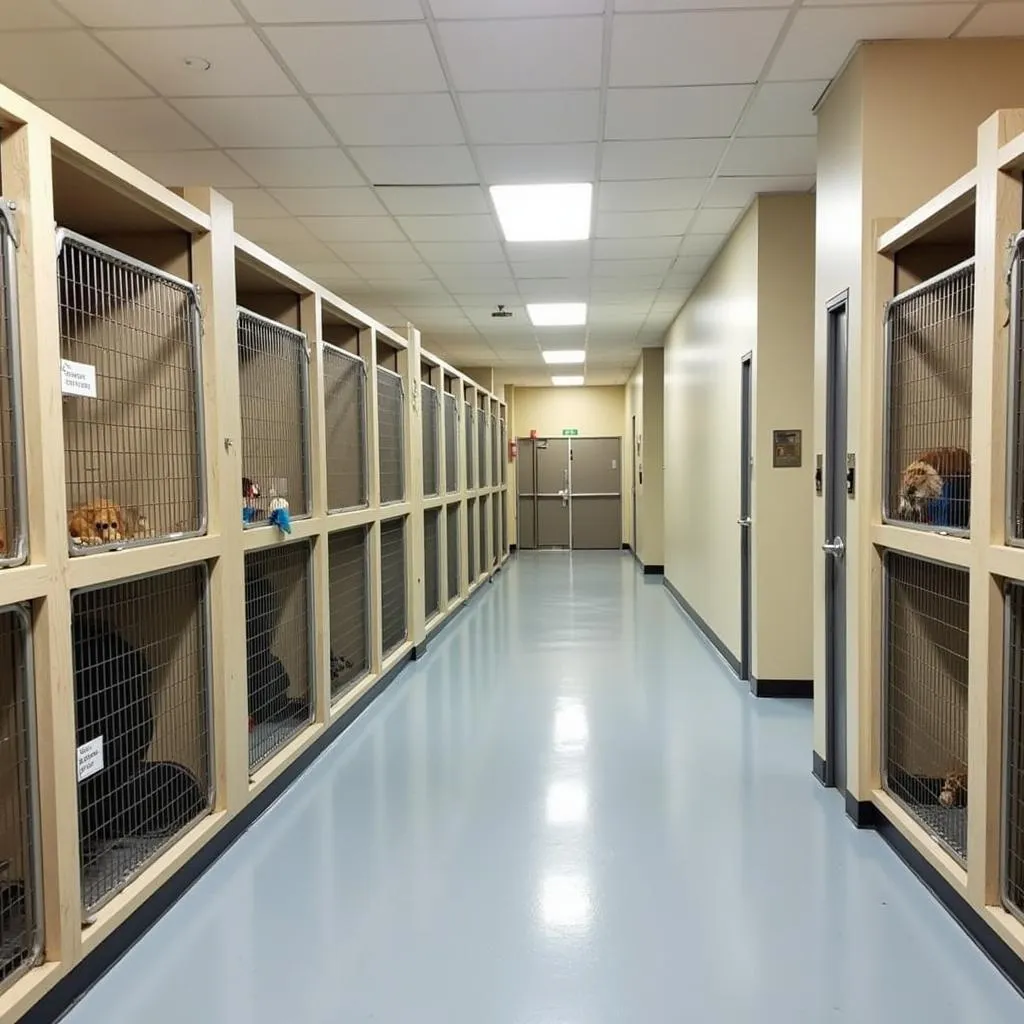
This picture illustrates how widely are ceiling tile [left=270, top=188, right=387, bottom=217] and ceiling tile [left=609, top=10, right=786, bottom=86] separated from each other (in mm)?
2059

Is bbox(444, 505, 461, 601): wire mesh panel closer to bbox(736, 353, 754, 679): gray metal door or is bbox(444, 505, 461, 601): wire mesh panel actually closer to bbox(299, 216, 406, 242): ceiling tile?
bbox(299, 216, 406, 242): ceiling tile

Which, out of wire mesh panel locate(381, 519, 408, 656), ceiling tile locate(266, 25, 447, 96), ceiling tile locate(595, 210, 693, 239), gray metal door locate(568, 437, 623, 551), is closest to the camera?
ceiling tile locate(266, 25, 447, 96)

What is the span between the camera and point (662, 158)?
14.9 ft

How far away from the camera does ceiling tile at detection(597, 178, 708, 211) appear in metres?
4.92

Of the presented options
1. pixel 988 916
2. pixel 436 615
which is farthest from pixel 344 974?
pixel 436 615

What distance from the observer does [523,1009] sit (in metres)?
2.16

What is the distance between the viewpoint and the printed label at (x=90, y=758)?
2.30 m

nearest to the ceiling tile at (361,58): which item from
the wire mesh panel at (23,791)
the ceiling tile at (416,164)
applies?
the ceiling tile at (416,164)

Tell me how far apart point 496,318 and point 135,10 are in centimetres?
634

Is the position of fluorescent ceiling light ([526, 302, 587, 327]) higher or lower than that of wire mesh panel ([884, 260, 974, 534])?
higher

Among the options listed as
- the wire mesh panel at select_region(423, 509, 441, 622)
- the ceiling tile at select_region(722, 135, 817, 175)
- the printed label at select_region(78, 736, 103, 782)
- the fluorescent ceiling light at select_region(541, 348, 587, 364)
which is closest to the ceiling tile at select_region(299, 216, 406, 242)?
the ceiling tile at select_region(722, 135, 817, 175)

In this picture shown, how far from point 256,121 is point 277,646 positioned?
2526mm

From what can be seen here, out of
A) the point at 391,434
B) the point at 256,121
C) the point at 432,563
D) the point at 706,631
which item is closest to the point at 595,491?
the point at 432,563

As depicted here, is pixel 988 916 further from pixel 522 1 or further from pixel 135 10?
pixel 135 10
